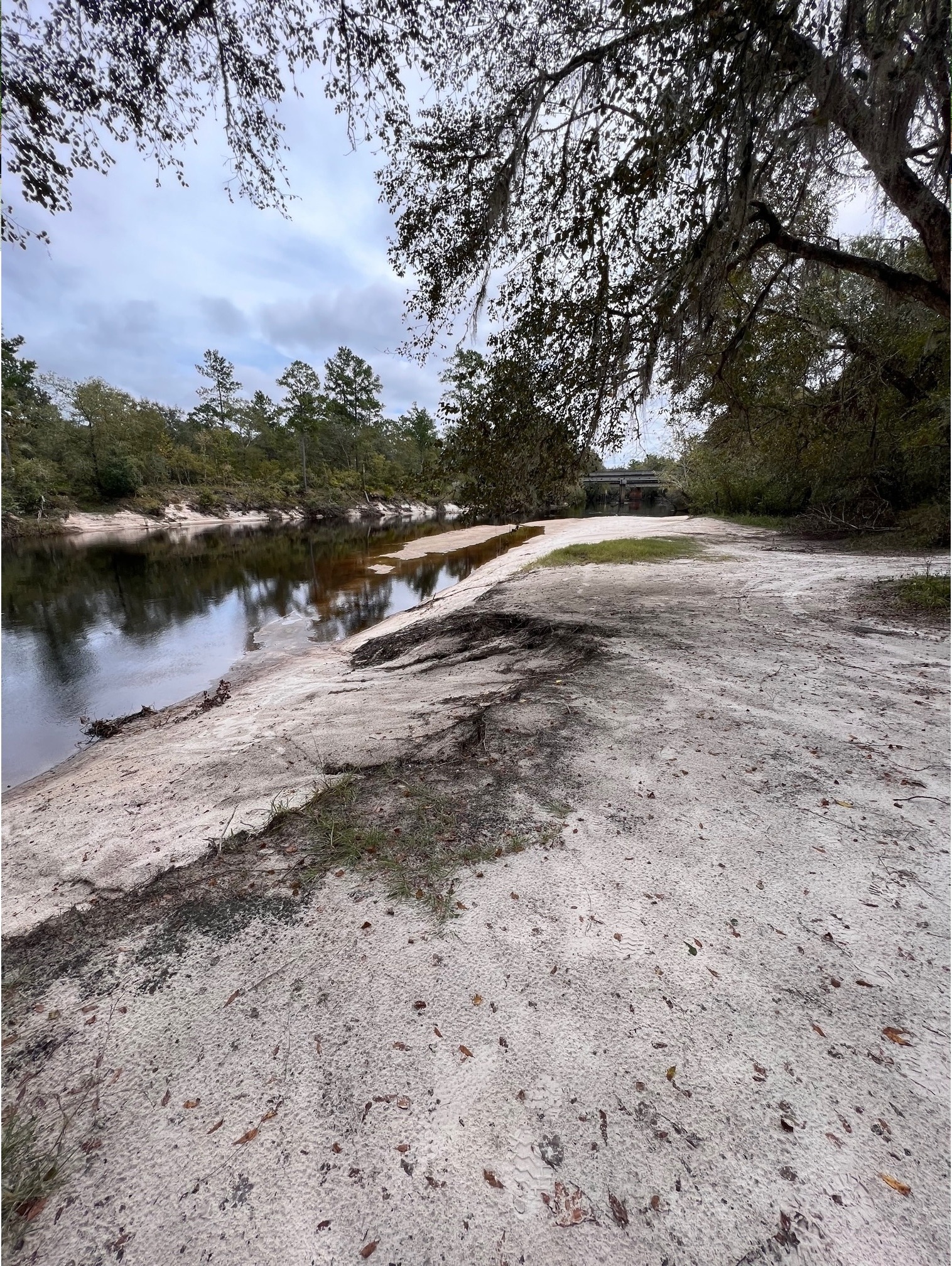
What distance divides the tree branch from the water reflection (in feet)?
37.7

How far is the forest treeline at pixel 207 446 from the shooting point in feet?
126

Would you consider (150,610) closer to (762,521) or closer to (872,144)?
(872,144)

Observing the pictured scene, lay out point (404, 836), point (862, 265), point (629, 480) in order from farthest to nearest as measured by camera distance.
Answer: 1. point (629, 480)
2. point (862, 265)
3. point (404, 836)

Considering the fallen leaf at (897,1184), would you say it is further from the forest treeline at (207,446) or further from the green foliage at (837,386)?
the forest treeline at (207,446)

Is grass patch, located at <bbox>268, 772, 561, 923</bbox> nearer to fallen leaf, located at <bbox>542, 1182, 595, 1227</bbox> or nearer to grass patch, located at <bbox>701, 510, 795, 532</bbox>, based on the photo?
fallen leaf, located at <bbox>542, 1182, 595, 1227</bbox>

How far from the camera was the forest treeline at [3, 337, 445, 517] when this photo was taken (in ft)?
126

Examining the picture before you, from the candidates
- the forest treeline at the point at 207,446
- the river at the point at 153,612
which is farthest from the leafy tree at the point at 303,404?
the river at the point at 153,612

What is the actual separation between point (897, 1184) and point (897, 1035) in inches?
22.5

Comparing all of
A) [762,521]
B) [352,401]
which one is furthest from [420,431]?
[762,521]

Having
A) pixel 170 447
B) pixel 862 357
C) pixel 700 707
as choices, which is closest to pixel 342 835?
pixel 700 707

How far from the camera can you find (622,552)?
15727 mm

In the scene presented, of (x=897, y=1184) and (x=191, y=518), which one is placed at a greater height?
(x=191, y=518)

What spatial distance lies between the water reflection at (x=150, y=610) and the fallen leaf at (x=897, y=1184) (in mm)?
9187

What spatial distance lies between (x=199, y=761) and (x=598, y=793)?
3.83 metres
